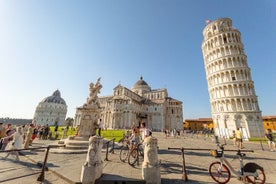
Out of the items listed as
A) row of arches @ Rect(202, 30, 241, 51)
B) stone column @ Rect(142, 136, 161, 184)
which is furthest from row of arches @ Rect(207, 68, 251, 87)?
stone column @ Rect(142, 136, 161, 184)

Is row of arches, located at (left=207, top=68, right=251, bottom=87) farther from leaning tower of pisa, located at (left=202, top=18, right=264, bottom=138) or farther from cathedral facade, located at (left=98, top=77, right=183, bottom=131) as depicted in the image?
cathedral facade, located at (left=98, top=77, right=183, bottom=131)

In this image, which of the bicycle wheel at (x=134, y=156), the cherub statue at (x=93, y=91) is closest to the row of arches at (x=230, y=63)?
→ the cherub statue at (x=93, y=91)

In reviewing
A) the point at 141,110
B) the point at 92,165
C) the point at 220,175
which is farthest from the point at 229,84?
the point at 141,110

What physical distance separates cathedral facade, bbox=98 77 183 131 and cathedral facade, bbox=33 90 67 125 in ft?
250

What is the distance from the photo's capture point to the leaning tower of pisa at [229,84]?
31688mm

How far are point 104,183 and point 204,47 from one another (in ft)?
161

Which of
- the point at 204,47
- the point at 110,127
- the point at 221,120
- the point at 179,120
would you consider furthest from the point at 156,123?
the point at 204,47

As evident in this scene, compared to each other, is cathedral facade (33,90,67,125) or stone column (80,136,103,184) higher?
cathedral facade (33,90,67,125)

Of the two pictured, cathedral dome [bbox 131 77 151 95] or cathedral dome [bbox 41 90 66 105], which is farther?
cathedral dome [bbox 41 90 66 105]

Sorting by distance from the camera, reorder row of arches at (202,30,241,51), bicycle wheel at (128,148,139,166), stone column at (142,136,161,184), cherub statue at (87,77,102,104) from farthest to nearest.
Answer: row of arches at (202,30,241,51) → cherub statue at (87,77,102,104) → bicycle wheel at (128,148,139,166) → stone column at (142,136,161,184)

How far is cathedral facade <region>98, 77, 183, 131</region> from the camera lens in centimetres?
6300

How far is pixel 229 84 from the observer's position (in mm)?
34406

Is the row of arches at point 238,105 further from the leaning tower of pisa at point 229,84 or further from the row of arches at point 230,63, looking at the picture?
the row of arches at point 230,63

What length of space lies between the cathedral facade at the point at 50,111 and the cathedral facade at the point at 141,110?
76138mm
